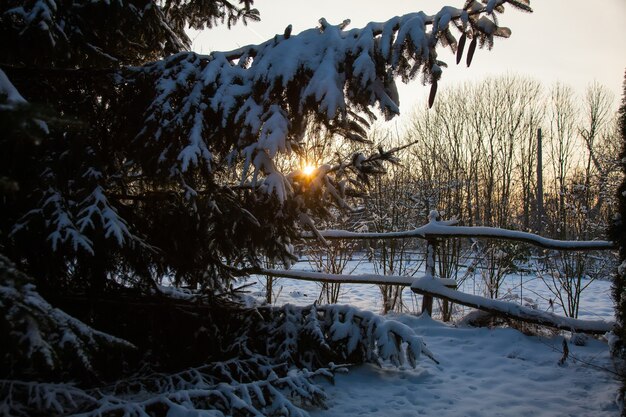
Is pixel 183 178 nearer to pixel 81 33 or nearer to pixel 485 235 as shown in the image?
pixel 81 33

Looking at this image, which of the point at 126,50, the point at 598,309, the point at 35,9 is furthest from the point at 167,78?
the point at 598,309

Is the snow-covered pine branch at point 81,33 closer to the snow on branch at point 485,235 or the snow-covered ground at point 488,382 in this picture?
the snow on branch at point 485,235

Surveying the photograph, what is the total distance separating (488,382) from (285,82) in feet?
9.14

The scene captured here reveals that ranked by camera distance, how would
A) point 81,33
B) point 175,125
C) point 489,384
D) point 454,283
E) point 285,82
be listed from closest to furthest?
point 285,82
point 175,125
point 81,33
point 489,384
point 454,283

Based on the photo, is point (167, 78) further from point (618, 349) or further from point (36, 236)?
point (618, 349)

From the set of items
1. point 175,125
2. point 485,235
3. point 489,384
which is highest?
point 175,125

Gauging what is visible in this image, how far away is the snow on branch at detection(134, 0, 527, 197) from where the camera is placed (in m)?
2.15

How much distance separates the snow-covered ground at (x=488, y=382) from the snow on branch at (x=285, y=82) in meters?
1.71

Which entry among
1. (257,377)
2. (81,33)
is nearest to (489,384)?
(257,377)

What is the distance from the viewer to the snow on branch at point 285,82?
84.7 inches

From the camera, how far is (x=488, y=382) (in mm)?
3199

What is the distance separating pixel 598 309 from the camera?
28.2 ft

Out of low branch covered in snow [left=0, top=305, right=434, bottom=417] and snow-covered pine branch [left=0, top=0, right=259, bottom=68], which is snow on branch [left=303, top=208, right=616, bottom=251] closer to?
low branch covered in snow [left=0, top=305, right=434, bottom=417]

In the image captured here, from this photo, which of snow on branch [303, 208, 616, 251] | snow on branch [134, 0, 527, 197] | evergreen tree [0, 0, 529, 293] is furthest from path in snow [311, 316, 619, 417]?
snow on branch [134, 0, 527, 197]
